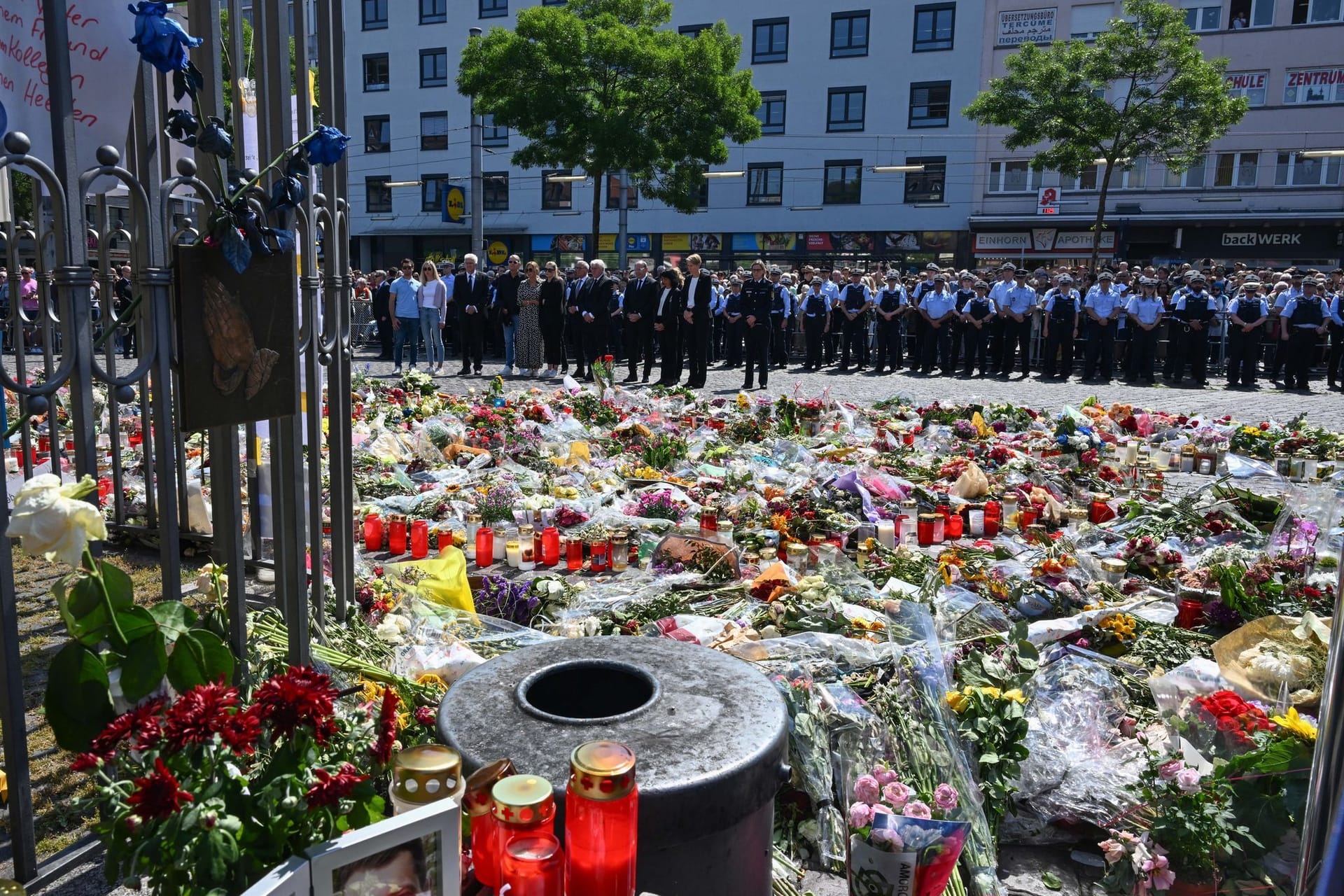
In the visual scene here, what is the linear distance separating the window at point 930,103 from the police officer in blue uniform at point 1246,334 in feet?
65.7

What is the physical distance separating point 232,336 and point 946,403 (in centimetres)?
991

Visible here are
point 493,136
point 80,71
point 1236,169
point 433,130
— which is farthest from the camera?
Result: point 433,130

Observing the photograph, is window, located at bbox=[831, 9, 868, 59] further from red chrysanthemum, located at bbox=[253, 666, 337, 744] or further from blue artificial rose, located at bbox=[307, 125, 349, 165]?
red chrysanthemum, located at bbox=[253, 666, 337, 744]

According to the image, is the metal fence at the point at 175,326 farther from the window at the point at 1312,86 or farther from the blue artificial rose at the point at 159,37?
the window at the point at 1312,86

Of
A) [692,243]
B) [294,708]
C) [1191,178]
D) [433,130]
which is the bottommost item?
[294,708]

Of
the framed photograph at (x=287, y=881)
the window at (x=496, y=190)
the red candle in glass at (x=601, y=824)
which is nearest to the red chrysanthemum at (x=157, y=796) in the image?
the framed photograph at (x=287, y=881)

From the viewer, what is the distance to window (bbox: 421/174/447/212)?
137 ft

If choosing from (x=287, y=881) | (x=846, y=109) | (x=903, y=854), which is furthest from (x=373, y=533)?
(x=846, y=109)

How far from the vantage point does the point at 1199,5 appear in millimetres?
32688

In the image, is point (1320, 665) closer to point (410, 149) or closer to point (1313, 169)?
point (1313, 169)

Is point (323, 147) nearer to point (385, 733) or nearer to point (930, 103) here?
point (385, 733)

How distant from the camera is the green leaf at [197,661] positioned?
2.34 metres

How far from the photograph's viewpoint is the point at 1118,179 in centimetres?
3428

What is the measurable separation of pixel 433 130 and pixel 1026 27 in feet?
74.8
